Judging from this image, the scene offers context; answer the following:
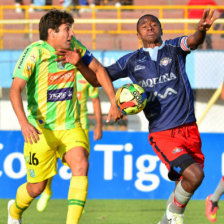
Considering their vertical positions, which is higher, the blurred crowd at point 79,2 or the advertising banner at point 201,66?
the blurred crowd at point 79,2

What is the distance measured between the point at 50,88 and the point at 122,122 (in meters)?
8.28

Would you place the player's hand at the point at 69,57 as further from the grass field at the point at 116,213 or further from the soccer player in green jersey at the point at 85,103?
the soccer player in green jersey at the point at 85,103

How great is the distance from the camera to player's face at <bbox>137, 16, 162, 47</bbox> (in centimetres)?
616

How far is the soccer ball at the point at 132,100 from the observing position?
5.83m

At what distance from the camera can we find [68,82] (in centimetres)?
598

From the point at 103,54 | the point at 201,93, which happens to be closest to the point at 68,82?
the point at 103,54

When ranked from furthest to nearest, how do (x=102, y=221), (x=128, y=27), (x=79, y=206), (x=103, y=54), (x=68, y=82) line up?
(x=128, y=27)
(x=103, y=54)
(x=102, y=221)
(x=68, y=82)
(x=79, y=206)

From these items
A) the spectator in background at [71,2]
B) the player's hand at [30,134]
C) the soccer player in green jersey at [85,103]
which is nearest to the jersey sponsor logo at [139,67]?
the player's hand at [30,134]

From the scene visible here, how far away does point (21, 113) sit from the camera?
5512 millimetres

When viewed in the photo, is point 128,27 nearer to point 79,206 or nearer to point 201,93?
point 201,93

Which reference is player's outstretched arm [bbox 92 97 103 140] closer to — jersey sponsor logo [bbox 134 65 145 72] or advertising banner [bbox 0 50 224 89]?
jersey sponsor logo [bbox 134 65 145 72]

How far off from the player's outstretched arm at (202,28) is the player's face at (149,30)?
35cm

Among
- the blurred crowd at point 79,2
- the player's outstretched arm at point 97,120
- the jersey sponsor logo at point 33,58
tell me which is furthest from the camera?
the blurred crowd at point 79,2

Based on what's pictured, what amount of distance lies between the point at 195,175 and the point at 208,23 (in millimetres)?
1403
